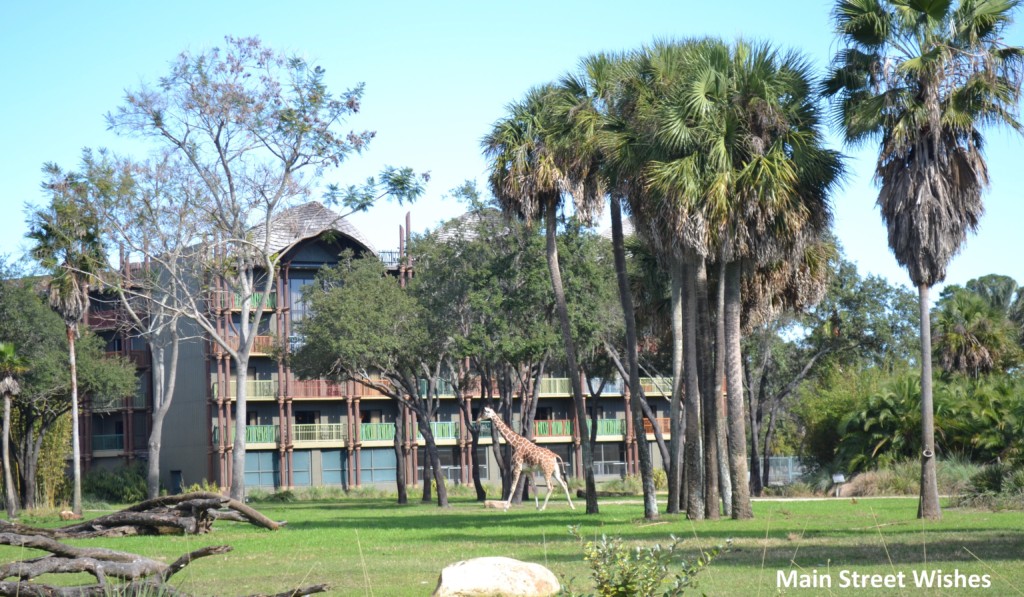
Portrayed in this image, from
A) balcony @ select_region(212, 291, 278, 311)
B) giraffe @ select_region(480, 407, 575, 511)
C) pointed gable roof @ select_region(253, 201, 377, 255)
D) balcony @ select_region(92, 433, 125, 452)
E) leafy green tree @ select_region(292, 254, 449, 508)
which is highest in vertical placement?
pointed gable roof @ select_region(253, 201, 377, 255)

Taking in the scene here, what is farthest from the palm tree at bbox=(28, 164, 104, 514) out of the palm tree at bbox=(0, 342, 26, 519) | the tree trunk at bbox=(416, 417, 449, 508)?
the tree trunk at bbox=(416, 417, 449, 508)

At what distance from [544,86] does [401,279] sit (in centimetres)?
2894

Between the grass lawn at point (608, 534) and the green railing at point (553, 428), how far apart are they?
32.4 m

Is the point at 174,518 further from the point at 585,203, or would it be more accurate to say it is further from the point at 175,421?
the point at 175,421

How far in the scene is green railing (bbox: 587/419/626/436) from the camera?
64.1m

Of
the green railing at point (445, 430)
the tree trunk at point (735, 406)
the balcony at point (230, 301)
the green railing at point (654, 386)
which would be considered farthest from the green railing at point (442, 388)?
the tree trunk at point (735, 406)

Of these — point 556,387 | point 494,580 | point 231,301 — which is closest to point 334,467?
point 231,301

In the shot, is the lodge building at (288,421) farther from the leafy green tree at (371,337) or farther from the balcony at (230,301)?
the leafy green tree at (371,337)

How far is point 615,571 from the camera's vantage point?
5.82 meters

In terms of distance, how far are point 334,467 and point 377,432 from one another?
3039 millimetres

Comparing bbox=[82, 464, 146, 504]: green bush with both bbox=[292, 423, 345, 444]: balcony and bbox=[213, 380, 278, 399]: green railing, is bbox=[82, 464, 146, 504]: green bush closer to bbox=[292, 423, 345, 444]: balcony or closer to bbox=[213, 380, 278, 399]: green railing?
bbox=[213, 380, 278, 399]: green railing

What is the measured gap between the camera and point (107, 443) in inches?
2485

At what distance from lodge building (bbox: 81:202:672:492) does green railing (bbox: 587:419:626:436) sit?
0.19 feet

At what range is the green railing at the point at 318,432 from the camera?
197 ft
